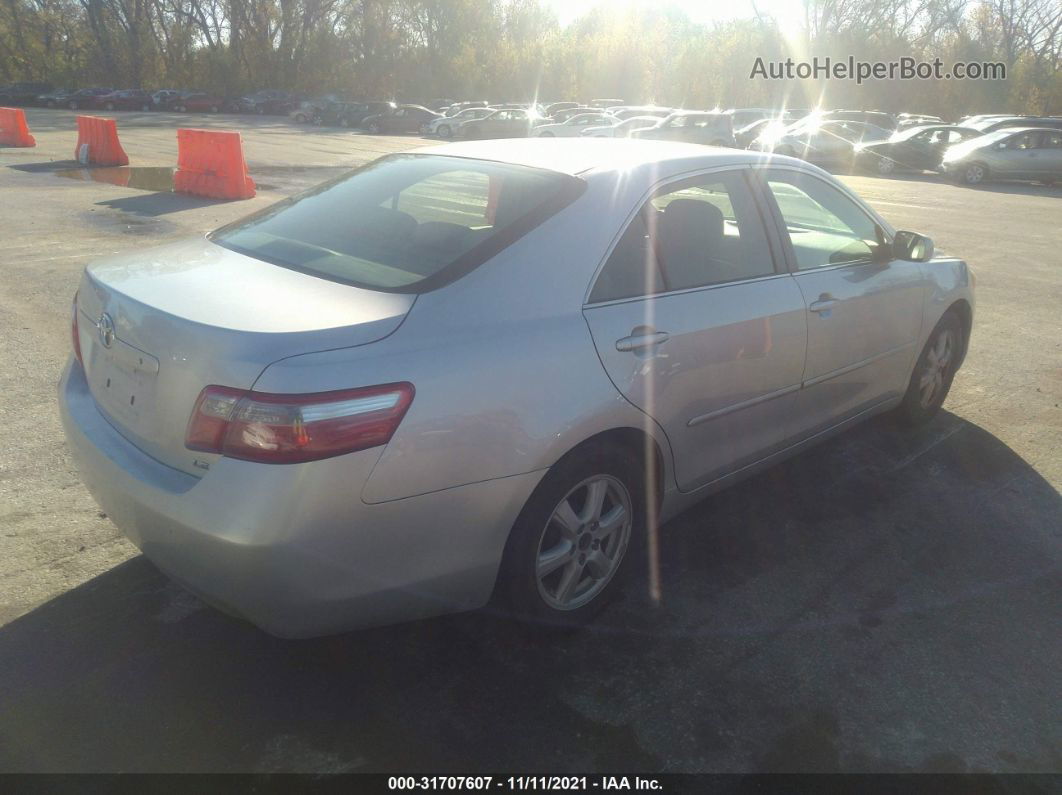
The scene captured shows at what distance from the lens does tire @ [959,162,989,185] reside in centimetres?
2283

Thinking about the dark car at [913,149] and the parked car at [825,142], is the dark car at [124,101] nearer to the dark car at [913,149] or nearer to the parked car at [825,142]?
the parked car at [825,142]

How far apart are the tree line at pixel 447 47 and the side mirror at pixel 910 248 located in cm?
5473

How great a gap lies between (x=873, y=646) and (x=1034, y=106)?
52.5m

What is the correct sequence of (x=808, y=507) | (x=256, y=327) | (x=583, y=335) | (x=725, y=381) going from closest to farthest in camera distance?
(x=256, y=327)
(x=583, y=335)
(x=725, y=381)
(x=808, y=507)

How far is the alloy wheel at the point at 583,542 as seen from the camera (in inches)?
118

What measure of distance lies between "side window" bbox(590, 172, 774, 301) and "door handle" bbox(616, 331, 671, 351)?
16 centimetres

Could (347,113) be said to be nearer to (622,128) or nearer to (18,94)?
(622,128)

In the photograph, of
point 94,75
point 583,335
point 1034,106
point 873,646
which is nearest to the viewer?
point 583,335

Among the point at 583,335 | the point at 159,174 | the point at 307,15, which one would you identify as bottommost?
the point at 159,174

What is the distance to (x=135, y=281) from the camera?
9.65ft

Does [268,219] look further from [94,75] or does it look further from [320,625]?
[94,75]

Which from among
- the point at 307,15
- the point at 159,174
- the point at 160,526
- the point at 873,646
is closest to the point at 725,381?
the point at 873,646

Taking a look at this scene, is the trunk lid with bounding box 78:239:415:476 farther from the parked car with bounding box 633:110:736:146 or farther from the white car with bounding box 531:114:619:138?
the white car with bounding box 531:114:619:138

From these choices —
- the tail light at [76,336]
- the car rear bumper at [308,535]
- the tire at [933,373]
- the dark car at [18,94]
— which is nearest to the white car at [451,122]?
the dark car at [18,94]
